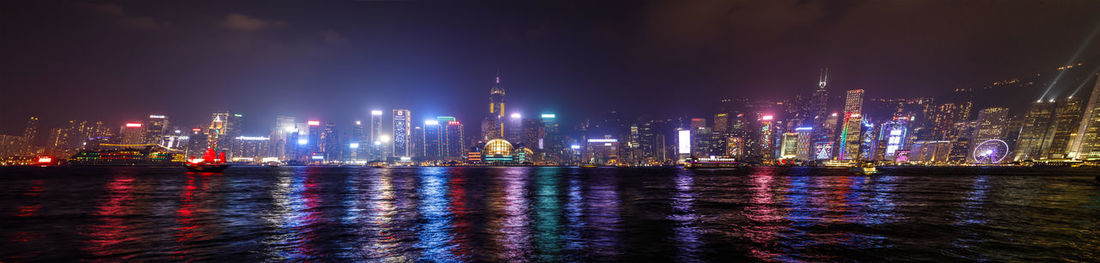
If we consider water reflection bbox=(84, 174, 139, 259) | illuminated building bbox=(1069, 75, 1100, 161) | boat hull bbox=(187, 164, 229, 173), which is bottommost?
boat hull bbox=(187, 164, 229, 173)

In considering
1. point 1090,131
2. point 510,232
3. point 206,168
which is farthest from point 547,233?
point 1090,131

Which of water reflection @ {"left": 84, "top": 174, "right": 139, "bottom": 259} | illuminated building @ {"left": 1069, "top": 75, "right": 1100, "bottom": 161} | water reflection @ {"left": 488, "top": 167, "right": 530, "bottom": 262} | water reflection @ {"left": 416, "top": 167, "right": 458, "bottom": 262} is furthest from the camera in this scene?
illuminated building @ {"left": 1069, "top": 75, "right": 1100, "bottom": 161}

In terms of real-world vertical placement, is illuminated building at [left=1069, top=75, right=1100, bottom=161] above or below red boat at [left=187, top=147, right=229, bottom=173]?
above

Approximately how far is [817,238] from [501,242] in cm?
1261

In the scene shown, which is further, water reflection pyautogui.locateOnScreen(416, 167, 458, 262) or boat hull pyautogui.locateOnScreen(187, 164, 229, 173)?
boat hull pyautogui.locateOnScreen(187, 164, 229, 173)

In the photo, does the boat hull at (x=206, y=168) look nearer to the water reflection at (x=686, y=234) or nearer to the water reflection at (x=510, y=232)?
the water reflection at (x=510, y=232)

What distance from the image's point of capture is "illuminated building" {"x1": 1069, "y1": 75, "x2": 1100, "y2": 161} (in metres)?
179

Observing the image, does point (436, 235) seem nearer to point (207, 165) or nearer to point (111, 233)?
point (111, 233)

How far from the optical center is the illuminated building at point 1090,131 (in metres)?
179

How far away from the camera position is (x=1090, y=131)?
183 meters

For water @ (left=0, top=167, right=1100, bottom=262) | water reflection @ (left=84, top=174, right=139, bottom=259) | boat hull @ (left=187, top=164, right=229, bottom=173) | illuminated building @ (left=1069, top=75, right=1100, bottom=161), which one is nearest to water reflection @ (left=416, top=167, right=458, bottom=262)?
water @ (left=0, top=167, right=1100, bottom=262)

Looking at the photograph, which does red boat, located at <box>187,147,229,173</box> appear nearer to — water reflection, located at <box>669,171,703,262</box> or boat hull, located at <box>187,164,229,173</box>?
boat hull, located at <box>187,164,229,173</box>

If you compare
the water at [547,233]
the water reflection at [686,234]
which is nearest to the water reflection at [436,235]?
the water at [547,233]

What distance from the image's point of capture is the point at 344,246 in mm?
18922
